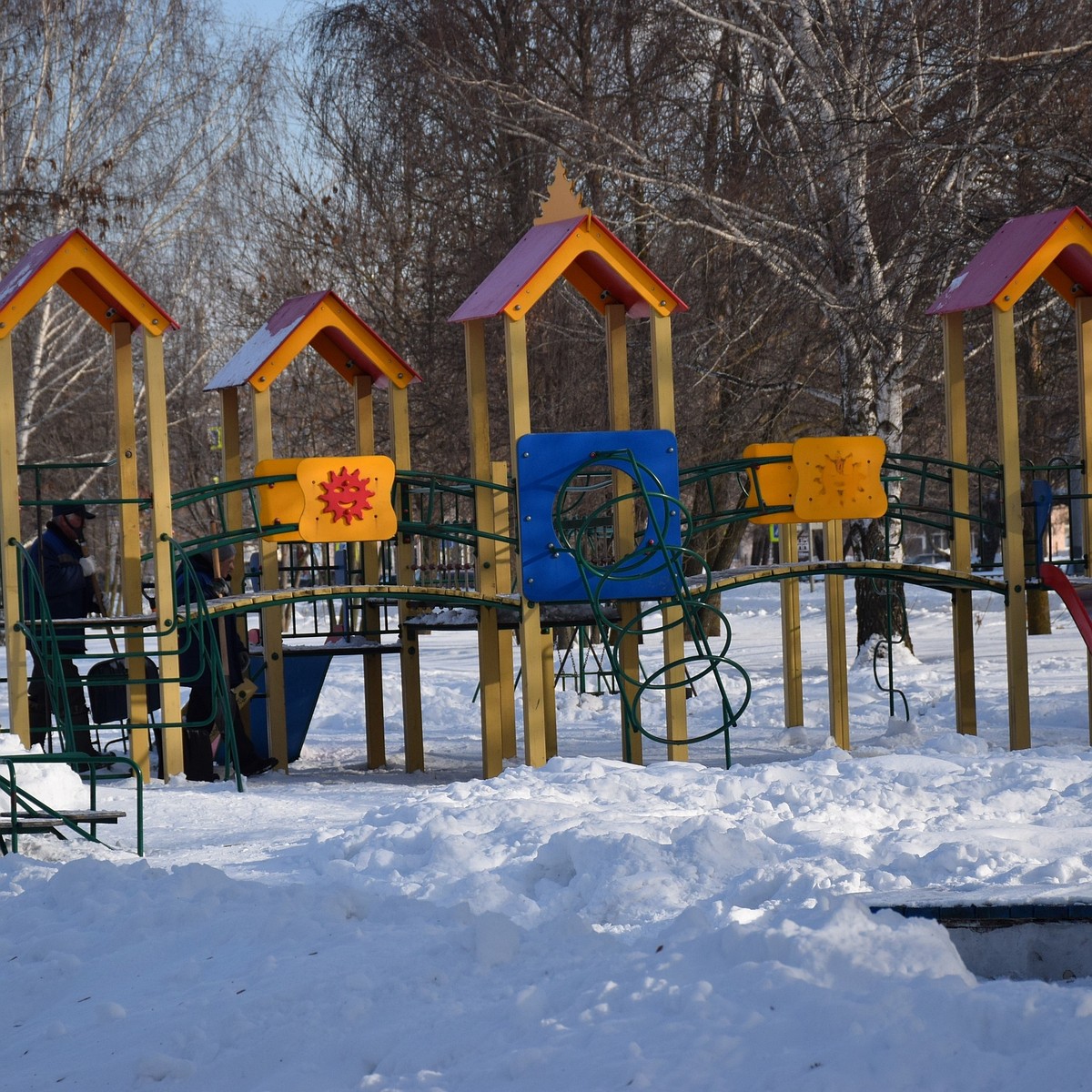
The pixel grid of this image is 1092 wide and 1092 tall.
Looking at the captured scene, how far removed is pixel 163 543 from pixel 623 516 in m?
3.04

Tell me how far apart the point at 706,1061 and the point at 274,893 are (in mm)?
2215

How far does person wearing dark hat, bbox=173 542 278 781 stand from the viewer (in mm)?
10086

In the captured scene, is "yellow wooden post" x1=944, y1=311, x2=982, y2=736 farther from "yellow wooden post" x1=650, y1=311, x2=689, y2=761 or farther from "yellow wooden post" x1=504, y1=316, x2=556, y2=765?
"yellow wooden post" x1=504, y1=316, x2=556, y2=765

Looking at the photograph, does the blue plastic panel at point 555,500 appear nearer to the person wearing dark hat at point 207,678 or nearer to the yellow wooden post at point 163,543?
the person wearing dark hat at point 207,678

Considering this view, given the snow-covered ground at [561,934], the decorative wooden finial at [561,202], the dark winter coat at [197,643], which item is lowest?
the snow-covered ground at [561,934]

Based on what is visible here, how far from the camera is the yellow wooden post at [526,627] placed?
1014cm

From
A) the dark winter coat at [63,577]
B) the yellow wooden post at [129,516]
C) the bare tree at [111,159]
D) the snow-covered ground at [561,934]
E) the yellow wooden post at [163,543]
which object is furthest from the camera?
the bare tree at [111,159]

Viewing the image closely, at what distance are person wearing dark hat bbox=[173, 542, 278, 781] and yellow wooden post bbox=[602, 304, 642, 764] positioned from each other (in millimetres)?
2646

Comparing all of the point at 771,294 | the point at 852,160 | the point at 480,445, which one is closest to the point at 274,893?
the point at 480,445

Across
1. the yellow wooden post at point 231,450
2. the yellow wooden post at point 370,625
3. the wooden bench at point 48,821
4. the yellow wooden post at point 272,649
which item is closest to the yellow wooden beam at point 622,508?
the yellow wooden post at point 370,625

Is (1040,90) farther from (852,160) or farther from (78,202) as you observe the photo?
(78,202)

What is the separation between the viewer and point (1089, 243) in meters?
11.0

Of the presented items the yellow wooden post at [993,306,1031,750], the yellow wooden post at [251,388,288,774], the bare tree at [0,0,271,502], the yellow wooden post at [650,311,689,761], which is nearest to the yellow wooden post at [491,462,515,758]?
the yellow wooden post at [650,311,689,761]

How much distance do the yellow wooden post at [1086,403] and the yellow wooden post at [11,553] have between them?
23.8 ft
